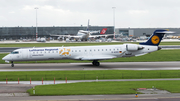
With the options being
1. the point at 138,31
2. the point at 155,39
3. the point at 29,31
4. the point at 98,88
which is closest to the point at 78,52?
the point at 155,39

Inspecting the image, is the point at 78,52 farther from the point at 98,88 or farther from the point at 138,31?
the point at 138,31

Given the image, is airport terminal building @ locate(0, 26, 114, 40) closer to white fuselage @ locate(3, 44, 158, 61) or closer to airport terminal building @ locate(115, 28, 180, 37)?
airport terminal building @ locate(115, 28, 180, 37)

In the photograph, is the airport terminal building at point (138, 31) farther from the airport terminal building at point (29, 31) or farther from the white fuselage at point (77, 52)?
the white fuselage at point (77, 52)

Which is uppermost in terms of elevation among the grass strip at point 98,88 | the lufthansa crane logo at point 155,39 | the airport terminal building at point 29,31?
the airport terminal building at point 29,31

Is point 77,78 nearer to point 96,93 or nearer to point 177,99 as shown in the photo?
point 96,93

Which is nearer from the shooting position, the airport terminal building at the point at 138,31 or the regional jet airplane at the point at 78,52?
the regional jet airplane at the point at 78,52

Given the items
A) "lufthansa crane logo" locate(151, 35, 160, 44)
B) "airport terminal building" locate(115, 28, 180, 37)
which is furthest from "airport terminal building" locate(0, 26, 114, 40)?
"lufthansa crane logo" locate(151, 35, 160, 44)

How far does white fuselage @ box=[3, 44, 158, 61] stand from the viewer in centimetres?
3653

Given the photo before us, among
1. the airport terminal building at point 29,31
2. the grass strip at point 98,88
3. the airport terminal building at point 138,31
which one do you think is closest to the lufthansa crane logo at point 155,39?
the grass strip at point 98,88

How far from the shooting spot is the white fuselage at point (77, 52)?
36.5m

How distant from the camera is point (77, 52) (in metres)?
36.9

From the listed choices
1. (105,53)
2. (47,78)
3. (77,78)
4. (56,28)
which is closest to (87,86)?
(77,78)

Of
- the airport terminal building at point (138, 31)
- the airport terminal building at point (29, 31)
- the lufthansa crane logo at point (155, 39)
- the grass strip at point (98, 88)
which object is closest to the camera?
the grass strip at point (98, 88)

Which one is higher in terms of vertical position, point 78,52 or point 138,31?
point 138,31
